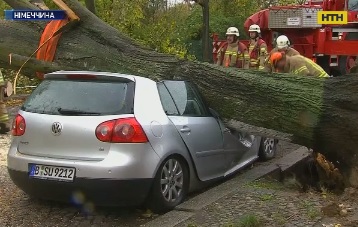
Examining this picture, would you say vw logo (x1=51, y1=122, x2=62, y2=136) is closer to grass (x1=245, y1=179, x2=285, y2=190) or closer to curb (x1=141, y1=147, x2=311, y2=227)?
curb (x1=141, y1=147, x2=311, y2=227)

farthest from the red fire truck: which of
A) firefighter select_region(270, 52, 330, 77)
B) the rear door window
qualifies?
the rear door window

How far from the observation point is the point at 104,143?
16.7 ft

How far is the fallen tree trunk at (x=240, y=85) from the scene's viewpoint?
6277 mm

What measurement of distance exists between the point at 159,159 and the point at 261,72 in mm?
2146

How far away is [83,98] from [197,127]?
1.35m

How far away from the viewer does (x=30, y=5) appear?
24.5 ft

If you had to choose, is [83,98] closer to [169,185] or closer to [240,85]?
[169,185]

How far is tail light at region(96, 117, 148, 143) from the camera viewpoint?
200 inches

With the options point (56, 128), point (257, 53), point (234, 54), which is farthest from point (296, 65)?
point (56, 128)

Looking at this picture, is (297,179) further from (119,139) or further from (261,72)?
(119,139)

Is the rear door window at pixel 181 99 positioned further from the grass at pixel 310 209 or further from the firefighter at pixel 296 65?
the firefighter at pixel 296 65

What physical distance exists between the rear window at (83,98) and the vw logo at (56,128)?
0.45 feet

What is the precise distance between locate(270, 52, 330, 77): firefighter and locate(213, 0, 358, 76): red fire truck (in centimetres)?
618

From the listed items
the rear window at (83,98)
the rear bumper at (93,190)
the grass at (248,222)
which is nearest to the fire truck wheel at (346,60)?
the rear window at (83,98)
